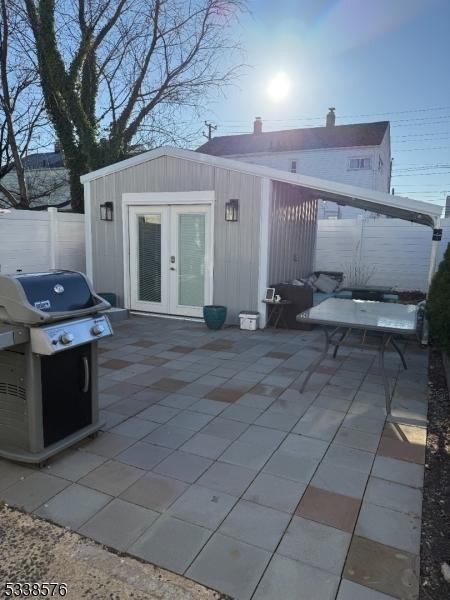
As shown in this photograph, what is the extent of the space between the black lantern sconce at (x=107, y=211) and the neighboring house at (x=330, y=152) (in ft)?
35.7

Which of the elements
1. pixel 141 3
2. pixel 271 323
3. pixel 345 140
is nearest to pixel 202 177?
pixel 271 323

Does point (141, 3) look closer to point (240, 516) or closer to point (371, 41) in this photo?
point (371, 41)

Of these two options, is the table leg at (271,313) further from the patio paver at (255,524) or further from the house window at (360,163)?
the house window at (360,163)

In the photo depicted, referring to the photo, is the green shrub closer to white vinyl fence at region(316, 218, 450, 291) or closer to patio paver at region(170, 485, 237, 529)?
patio paver at region(170, 485, 237, 529)

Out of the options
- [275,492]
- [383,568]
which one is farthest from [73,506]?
[383,568]

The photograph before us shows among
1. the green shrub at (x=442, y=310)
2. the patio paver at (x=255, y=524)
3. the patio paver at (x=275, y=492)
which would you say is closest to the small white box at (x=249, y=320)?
the green shrub at (x=442, y=310)

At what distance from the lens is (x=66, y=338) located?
249 cm

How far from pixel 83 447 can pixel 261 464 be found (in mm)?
1244

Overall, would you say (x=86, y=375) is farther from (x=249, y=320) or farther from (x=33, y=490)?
(x=249, y=320)

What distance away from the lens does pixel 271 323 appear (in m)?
6.82

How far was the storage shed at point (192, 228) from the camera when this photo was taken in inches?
254

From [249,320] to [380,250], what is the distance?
4179 millimetres

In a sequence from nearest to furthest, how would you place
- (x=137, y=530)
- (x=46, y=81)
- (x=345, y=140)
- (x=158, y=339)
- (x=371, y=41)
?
1. (x=137, y=530)
2. (x=158, y=339)
3. (x=371, y=41)
4. (x=46, y=81)
5. (x=345, y=140)

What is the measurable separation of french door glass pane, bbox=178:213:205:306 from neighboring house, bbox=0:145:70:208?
6886 millimetres
